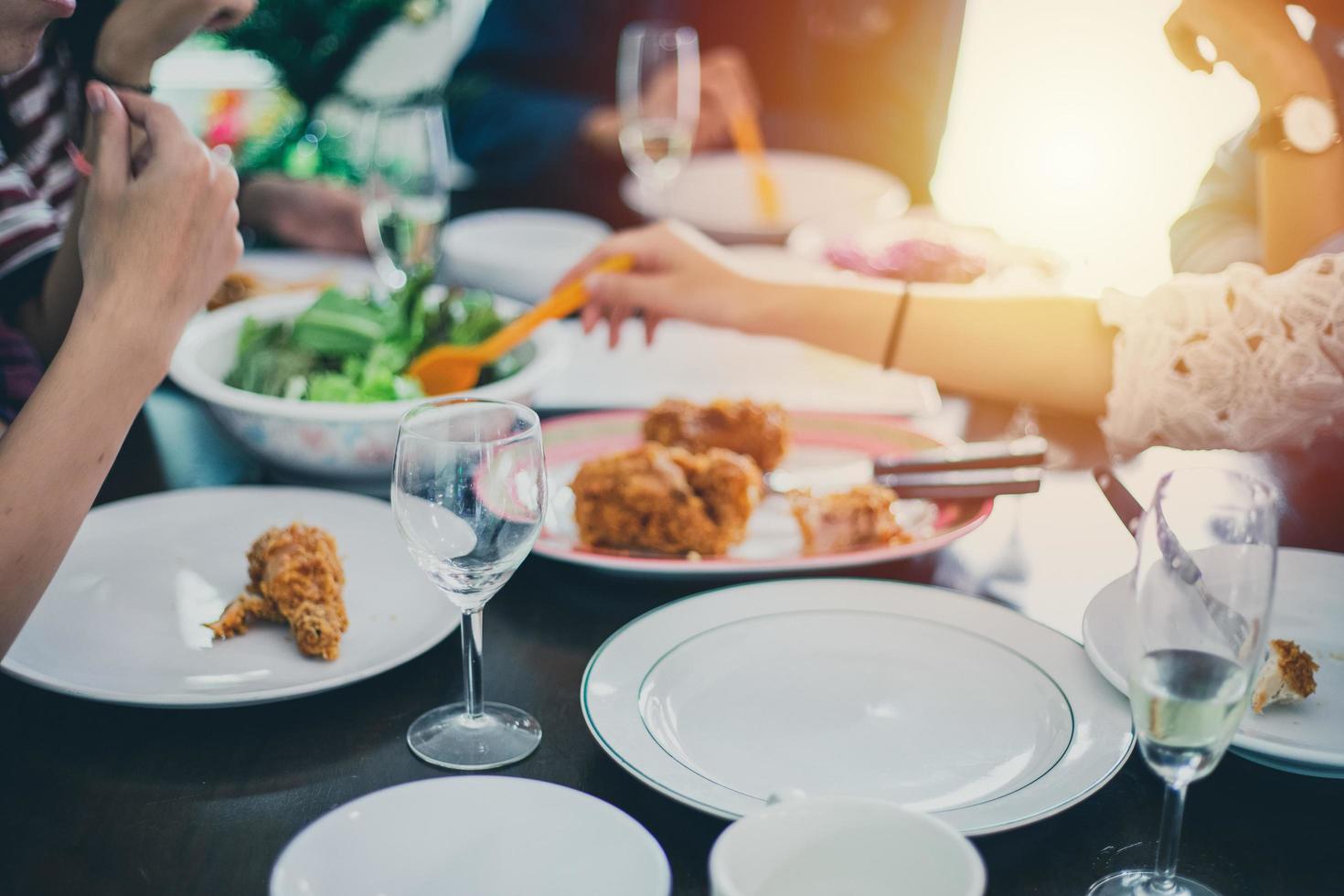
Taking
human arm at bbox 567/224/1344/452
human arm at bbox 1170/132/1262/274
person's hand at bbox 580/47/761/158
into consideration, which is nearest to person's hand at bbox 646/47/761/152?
person's hand at bbox 580/47/761/158

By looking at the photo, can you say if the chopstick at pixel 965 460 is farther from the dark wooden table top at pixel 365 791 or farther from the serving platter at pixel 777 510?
the dark wooden table top at pixel 365 791

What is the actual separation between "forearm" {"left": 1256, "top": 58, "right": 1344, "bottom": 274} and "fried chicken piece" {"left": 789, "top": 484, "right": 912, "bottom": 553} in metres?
0.67

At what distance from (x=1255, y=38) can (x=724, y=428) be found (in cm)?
76

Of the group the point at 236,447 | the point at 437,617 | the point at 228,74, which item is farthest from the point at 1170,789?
the point at 228,74

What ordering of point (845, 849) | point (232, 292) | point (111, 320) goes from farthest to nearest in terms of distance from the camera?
point (232, 292)
point (111, 320)
point (845, 849)

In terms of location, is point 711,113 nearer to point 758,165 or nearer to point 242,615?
point 758,165

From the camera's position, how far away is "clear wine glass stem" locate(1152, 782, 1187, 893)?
659 mm

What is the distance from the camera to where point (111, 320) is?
89 centimetres

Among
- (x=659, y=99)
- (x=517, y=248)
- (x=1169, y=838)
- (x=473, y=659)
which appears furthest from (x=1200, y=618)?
(x=659, y=99)

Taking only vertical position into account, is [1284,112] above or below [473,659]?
above

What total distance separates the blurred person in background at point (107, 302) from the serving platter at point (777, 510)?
0.35 m

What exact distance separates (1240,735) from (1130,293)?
719 millimetres

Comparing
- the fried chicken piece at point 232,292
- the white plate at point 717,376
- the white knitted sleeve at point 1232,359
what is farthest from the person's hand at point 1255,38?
the fried chicken piece at point 232,292

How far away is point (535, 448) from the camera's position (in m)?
0.79
